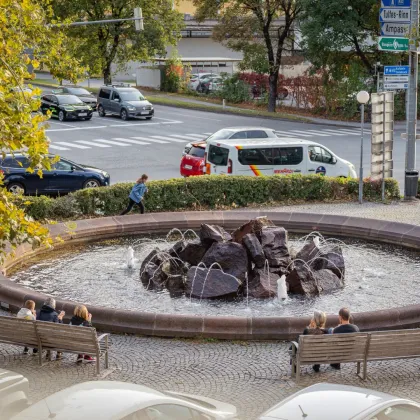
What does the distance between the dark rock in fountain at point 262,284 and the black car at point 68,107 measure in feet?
112

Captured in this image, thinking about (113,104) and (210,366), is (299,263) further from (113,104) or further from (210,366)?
(113,104)

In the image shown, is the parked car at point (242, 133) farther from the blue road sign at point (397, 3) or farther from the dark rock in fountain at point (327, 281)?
the dark rock in fountain at point (327, 281)

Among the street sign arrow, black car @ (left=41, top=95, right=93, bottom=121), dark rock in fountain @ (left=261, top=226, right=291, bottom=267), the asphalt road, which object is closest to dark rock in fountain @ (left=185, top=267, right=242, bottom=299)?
dark rock in fountain @ (left=261, top=226, right=291, bottom=267)

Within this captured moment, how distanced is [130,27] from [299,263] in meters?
42.6

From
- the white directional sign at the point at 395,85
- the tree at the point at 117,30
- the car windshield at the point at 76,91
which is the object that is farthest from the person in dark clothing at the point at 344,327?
the tree at the point at 117,30

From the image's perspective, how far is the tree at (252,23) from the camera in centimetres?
5062

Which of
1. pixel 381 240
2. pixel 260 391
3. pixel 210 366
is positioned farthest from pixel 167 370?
pixel 381 240

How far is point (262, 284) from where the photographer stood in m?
15.9

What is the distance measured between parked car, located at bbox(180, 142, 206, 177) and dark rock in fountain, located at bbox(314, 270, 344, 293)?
13148 mm

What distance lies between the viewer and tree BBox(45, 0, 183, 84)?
5675cm

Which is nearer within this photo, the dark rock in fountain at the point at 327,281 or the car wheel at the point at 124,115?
the dark rock in fountain at the point at 327,281

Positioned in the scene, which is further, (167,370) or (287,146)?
(287,146)

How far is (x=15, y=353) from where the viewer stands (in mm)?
13031

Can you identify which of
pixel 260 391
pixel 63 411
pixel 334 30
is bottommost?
pixel 260 391
